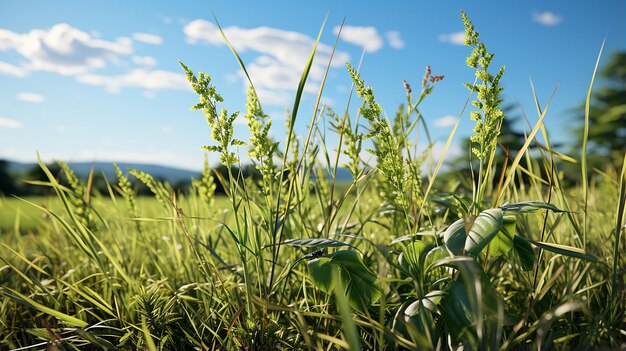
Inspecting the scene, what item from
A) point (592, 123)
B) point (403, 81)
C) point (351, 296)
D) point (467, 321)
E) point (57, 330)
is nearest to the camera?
point (467, 321)

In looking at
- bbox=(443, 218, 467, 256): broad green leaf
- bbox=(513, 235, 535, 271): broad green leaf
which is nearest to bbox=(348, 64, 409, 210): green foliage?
bbox=(443, 218, 467, 256): broad green leaf

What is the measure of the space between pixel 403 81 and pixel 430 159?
18.6 inches

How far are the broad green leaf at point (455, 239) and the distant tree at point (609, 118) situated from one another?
2143 centimetres

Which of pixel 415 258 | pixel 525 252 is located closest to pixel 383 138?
pixel 415 258

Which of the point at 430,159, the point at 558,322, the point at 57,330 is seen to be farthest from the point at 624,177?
the point at 57,330

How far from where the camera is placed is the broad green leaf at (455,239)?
0.90 m

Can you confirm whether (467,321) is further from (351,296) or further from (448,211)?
(448,211)

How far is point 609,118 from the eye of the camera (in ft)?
66.5

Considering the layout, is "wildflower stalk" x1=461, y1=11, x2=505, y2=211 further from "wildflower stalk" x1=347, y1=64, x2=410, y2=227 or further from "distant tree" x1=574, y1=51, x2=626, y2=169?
"distant tree" x1=574, y1=51, x2=626, y2=169

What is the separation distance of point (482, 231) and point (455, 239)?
57mm

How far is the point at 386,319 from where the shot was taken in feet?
4.06

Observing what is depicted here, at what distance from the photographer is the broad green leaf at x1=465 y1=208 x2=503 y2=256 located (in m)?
0.87

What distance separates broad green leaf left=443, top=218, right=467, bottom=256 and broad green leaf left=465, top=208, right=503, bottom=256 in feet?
0.06

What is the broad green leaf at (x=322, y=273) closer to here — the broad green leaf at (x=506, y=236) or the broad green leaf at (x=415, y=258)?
the broad green leaf at (x=415, y=258)
